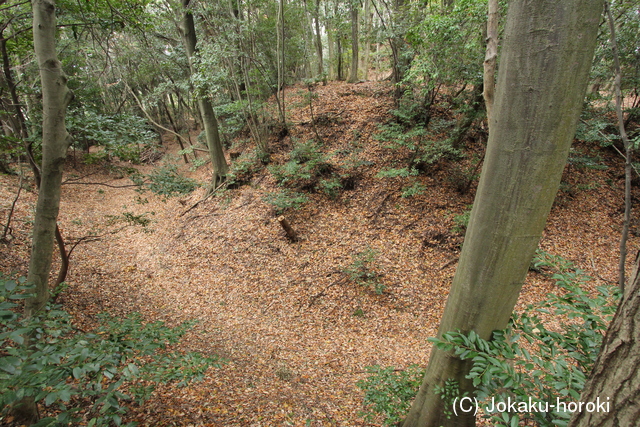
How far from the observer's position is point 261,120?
11250mm

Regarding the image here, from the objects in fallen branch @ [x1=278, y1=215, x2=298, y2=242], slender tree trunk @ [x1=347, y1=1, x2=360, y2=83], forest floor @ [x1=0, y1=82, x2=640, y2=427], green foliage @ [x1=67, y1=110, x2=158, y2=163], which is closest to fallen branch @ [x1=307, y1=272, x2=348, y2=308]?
forest floor @ [x1=0, y1=82, x2=640, y2=427]

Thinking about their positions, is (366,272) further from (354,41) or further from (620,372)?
(354,41)

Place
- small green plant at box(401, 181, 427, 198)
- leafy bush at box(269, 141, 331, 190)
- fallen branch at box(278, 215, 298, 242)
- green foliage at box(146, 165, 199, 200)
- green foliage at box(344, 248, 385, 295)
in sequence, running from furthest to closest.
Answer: leafy bush at box(269, 141, 331, 190)
small green plant at box(401, 181, 427, 198)
fallen branch at box(278, 215, 298, 242)
green foliage at box(344, 248, 385, 295)
green foliage at box(146, 165, 199, 200)

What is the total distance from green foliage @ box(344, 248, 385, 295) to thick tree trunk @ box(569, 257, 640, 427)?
551cm

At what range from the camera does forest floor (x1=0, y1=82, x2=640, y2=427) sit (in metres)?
3.99

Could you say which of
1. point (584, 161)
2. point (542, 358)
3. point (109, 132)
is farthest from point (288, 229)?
point (584, 161)

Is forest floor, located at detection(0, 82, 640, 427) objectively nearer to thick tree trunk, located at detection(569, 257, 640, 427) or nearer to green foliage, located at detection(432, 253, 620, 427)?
green foliage, located at detection(432, 253, 620, 427)

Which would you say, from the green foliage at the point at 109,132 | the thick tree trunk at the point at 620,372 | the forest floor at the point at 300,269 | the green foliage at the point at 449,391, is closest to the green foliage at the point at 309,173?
the forest floor at the point at 300,269

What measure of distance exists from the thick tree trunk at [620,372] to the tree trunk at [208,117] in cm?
1000

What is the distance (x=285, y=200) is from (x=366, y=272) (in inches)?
132

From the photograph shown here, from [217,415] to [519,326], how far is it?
11.1 ft

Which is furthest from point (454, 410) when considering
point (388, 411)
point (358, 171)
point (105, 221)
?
point (105, 221)

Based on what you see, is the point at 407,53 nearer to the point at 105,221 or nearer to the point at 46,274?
the point at 46,274

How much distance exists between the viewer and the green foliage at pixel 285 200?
8.50 meters
